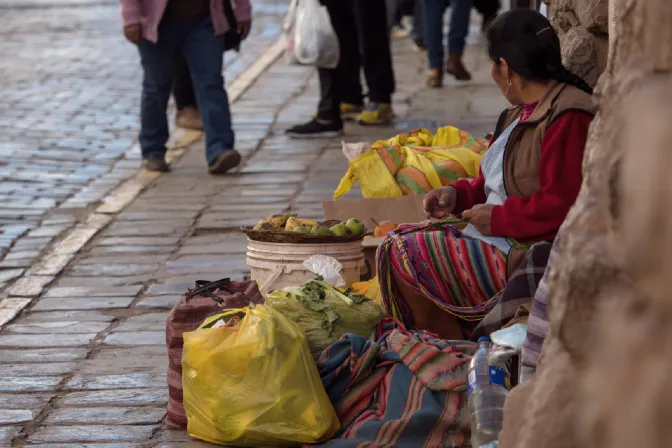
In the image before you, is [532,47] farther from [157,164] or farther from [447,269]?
[157,164]

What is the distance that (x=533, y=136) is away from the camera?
166 inches

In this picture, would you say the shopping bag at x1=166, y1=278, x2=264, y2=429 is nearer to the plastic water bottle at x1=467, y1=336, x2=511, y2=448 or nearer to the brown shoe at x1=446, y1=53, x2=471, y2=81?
the plastic water bottle at x1=467, y1=336, x2=511, y2=448

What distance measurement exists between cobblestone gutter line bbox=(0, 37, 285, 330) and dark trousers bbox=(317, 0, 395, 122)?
44.8 inches

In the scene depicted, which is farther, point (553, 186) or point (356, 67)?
point (356, 67)

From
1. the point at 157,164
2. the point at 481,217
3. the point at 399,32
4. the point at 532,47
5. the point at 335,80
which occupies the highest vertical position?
the point at 532,47

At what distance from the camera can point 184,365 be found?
4.00 meters

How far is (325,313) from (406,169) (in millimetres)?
1628

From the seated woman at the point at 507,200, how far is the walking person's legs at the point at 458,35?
7.50 m

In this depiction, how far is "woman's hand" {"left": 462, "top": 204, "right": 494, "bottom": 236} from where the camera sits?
4250mm

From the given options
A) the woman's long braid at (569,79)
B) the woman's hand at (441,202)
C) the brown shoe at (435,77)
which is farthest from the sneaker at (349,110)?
the woman's long braid at (569,79)

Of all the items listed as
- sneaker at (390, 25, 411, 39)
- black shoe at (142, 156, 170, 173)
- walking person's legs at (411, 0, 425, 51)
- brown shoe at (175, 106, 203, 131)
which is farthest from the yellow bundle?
sneaker at (390, 25, 411, 39)

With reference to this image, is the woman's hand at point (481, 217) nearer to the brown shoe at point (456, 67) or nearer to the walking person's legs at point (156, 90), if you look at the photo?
the walking person's legs at point (156, 90)

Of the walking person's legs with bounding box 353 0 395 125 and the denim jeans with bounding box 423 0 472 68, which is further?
the denim jeans with bounding box 423 0 472 68

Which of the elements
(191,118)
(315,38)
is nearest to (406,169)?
(315,38)
